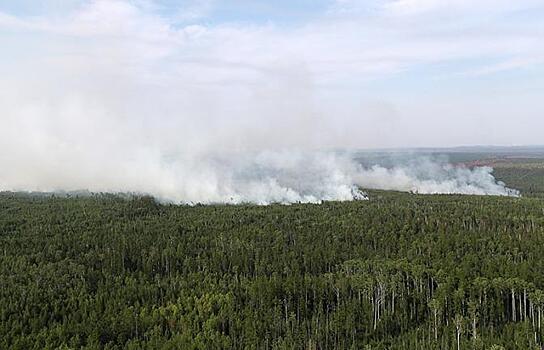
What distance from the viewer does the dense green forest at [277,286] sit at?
94.8m

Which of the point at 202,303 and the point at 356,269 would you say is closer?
the point at 202,303

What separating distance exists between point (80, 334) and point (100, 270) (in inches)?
1532

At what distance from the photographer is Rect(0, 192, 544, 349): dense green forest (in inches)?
3733

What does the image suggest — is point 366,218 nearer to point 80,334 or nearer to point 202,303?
point 202,303

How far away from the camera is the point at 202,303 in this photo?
108562mm

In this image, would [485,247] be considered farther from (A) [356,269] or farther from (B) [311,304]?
(B) [311,304]

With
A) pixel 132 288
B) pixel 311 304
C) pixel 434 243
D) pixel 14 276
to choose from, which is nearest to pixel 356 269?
pixel 311 304

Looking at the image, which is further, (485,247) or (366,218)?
(366,218)

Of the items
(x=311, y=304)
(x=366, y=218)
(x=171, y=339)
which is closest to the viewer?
(x=171, y=339)

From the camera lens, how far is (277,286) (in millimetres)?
115250

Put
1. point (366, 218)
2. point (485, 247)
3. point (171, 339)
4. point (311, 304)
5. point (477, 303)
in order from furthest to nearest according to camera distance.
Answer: point (366, 218)
point (485, 247)
point (311, 304)
point (477, 303)
point (171, 339)

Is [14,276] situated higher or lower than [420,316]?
higher

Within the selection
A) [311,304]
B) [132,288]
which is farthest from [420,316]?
[132,288]

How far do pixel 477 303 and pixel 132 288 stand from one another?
69.4 meters
